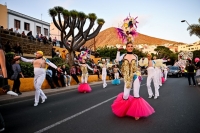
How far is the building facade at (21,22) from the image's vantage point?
31.8 meters

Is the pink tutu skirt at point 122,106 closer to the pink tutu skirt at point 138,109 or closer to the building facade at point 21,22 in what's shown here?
the pink tutu skirt at point 138,109

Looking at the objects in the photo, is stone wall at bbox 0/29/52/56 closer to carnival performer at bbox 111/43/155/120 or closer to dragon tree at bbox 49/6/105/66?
dragon tree at bbox 49/6/105/66

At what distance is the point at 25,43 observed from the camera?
23344 millimetres

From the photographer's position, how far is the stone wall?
20256mm

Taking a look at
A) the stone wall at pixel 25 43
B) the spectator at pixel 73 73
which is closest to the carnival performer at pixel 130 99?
the spectator at pixel 73 73

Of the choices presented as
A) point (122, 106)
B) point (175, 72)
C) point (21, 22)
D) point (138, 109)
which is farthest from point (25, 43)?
point (175, 72)

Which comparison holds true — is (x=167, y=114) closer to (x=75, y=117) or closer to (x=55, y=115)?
(x=75, y=117)

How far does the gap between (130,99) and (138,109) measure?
399 millimetres

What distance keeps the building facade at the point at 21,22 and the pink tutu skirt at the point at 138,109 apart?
3166 cm

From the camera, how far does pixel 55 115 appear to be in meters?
5.97

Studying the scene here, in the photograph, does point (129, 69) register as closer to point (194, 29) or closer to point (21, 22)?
point (194, 29)

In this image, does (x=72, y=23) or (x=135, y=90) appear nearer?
(x=135, y=90)

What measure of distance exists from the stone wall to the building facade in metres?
9.88

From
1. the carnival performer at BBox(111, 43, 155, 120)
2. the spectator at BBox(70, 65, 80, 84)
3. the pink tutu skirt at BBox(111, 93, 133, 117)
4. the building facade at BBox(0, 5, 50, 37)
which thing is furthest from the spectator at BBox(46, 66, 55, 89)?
the building facade at BBox(0, 5, 50, 37)
